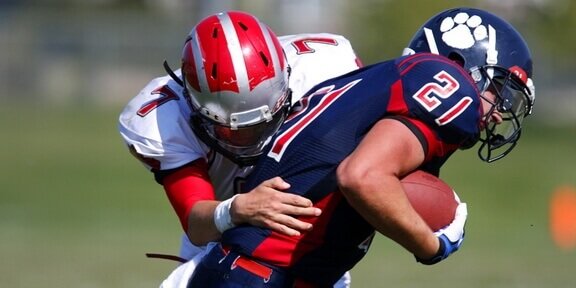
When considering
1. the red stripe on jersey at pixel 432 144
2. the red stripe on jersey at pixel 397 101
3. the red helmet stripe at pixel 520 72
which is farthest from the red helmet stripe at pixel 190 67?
the red helmet stripe at pixel 520 72

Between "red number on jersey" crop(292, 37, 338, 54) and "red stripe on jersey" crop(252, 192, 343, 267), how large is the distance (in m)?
1.25

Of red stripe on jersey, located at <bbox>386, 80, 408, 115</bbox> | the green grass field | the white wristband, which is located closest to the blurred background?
the green grass field

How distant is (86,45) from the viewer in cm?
2780

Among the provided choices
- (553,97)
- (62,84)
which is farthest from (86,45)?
(553,97)

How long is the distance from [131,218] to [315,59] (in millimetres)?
8133

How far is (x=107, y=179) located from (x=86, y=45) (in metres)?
12.5

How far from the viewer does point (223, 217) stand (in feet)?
12.8

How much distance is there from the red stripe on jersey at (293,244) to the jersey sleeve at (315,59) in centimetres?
84

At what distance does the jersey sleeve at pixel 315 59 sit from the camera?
4648 millimetres

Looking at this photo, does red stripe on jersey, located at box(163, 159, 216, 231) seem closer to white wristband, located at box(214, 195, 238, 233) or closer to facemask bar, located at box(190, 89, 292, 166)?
facemask bar, located at box(190, 89, 292, 166)

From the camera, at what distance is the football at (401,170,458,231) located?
3676mm

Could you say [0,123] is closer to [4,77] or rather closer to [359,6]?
[4,77]

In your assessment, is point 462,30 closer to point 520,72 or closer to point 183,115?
point 520,72

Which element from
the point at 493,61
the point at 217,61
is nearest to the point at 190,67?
the point at 217,61
